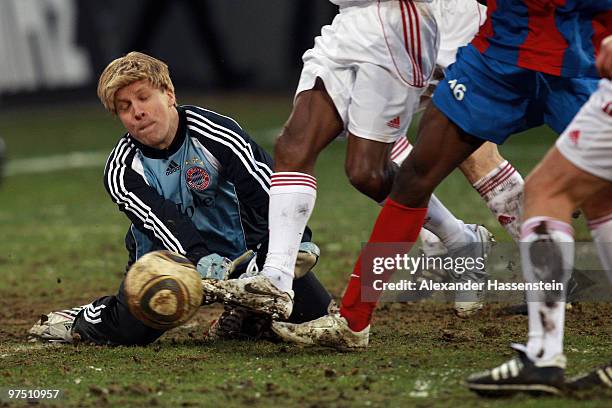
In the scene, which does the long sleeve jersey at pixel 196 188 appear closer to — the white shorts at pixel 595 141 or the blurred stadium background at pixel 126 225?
the blurred stadium background at pixel 126 225

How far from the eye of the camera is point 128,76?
221 inches

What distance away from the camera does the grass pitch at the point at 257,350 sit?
4.52 meters

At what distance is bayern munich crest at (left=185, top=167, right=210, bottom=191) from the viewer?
5762 mm

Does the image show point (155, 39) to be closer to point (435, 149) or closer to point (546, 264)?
point (435, 149)

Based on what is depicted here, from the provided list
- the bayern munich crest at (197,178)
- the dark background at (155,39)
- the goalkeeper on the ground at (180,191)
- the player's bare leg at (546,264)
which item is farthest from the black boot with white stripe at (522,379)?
the dark background at (155,39)

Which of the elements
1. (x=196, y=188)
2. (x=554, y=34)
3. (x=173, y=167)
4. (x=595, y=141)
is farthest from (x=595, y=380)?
(x=173, y=167)

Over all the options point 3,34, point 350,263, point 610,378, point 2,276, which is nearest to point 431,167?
point 610,378

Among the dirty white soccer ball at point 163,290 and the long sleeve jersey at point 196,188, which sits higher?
the long sleeve jersey at point 196,188

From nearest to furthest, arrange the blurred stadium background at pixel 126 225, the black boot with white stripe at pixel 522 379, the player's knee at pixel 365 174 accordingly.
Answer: the black boot with white stripe at pixel 522 379
the blurred stadium background at pixel 126 225
the player's knee at pixel 365 174

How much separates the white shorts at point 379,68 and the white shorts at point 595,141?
162 cm

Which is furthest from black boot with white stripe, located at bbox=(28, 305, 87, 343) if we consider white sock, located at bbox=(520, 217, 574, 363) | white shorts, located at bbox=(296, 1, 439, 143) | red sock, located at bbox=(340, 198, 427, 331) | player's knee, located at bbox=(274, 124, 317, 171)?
white sock, located at bbox=(520, 217, 574, 363)

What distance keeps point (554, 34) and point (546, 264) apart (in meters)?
1.10

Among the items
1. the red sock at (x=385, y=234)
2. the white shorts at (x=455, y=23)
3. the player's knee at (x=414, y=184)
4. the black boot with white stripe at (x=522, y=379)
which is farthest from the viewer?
the white shorts at (x=455, y=23)

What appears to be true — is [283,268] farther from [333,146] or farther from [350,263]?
[333,146]
